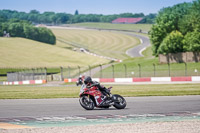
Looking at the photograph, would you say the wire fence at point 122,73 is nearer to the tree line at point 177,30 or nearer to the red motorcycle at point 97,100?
the tree line at point 177,30

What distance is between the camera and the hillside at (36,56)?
412 feet

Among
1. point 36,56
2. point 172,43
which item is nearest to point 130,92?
point 172,43

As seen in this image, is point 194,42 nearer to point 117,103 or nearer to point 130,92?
point 130,92

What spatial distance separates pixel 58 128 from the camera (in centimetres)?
1362

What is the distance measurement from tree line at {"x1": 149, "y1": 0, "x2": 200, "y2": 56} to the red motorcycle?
60426 mm

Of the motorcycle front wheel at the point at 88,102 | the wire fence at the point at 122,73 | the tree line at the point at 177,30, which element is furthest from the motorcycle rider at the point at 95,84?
the tree line at the point at 177,30

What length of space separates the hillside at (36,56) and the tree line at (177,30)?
33.3 metres

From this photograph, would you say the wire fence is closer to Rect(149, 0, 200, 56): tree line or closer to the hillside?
Rect(149, 0, 200, 56): tree line

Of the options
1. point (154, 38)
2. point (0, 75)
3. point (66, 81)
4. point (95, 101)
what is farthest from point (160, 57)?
point (95, 101)

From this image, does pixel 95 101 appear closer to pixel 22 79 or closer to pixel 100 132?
pixel 100 132

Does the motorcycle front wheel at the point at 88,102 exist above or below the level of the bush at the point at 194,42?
below

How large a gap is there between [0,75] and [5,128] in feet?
288

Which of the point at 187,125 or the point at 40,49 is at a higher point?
the point at 40,49

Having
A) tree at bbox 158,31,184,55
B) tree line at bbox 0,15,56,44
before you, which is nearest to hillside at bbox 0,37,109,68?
tree line at bbox 0,15,56,44
